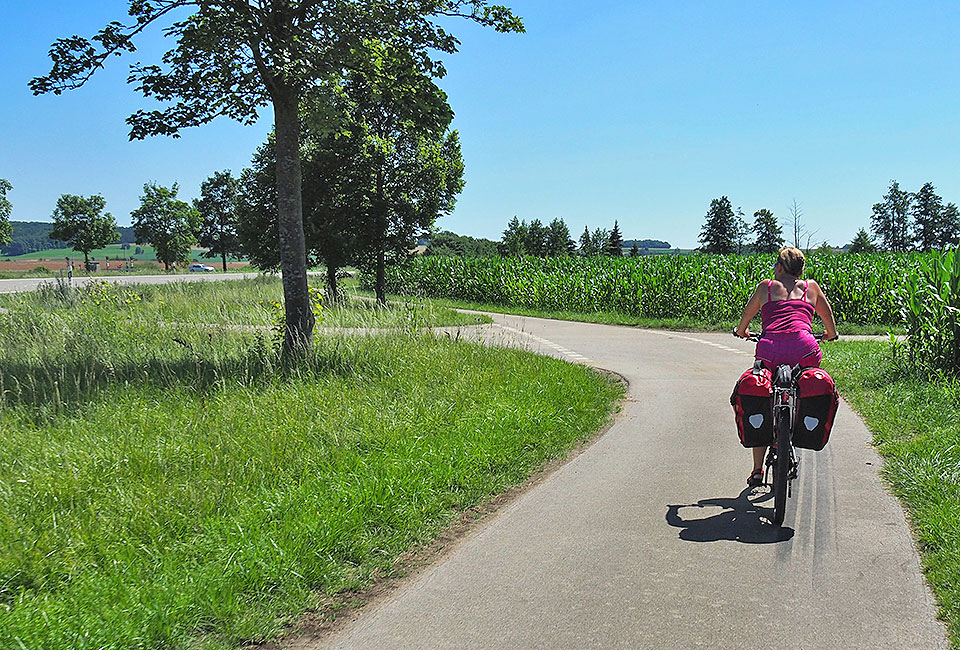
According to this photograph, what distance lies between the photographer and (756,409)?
5492mm

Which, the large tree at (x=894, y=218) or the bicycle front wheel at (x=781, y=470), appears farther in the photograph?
the large tree at (x=894, y=218)

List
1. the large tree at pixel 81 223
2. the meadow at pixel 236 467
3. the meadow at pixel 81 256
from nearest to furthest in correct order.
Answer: the meadow at pixel 236 467, the large tree at pixel 81 223, the meadow at pixel 81 256

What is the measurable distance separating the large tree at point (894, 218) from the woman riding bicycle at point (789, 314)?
317ft

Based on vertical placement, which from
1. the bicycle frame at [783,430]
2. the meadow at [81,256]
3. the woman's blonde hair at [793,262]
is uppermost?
the meadow at [81,256]

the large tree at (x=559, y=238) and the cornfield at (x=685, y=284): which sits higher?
the large tree at (x=559, y=238)

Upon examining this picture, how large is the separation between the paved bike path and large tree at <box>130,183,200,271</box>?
210 ft

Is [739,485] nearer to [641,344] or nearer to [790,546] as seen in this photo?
[790,546]

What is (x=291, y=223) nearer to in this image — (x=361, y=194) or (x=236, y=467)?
(x=236, y=467)

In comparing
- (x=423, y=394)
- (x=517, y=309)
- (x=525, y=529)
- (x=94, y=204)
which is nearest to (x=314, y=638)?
(x=525, y=529)

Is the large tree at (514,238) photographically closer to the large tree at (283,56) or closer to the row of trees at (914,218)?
the row of trees at (914,218)

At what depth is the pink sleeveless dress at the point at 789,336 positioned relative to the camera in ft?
18.3

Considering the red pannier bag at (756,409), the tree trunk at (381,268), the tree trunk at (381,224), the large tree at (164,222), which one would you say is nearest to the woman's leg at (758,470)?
the red pannier bag at (756,409)

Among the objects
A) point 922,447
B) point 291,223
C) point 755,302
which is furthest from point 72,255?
point 922,447

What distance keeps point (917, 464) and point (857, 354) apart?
7.72m
